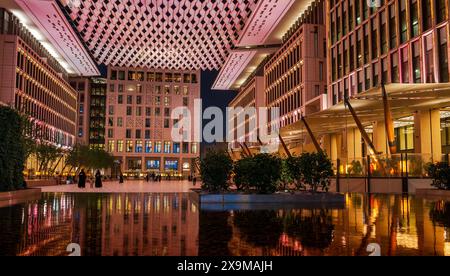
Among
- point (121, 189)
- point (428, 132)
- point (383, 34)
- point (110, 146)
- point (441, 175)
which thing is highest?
point (383, 34)

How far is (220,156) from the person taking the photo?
2012cm

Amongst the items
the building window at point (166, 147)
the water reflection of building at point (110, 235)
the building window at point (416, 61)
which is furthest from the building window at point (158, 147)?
the water reflection of building at point (110, 235)

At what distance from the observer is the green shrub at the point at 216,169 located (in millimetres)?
19734

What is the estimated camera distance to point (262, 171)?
1734 cm

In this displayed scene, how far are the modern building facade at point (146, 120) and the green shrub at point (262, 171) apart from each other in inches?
3688

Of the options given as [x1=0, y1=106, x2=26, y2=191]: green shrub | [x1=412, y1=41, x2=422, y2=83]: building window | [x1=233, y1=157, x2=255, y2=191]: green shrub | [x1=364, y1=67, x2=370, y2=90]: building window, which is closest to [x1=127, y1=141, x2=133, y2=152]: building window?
[x1=364, y1=67, x2=370, y2=90]: building window

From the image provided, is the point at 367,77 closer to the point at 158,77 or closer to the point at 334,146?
the point at 334,146

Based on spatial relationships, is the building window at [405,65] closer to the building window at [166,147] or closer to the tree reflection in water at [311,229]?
the tree reflection in water at [311,229]

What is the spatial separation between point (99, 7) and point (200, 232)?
61103mm

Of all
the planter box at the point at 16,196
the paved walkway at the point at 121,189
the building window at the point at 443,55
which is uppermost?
the building window at the point at 443,55

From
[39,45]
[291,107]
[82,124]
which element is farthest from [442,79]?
[82,124]

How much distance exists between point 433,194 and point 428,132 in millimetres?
12557

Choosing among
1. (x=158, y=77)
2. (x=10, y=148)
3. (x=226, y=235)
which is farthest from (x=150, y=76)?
(x=226, y=235)
